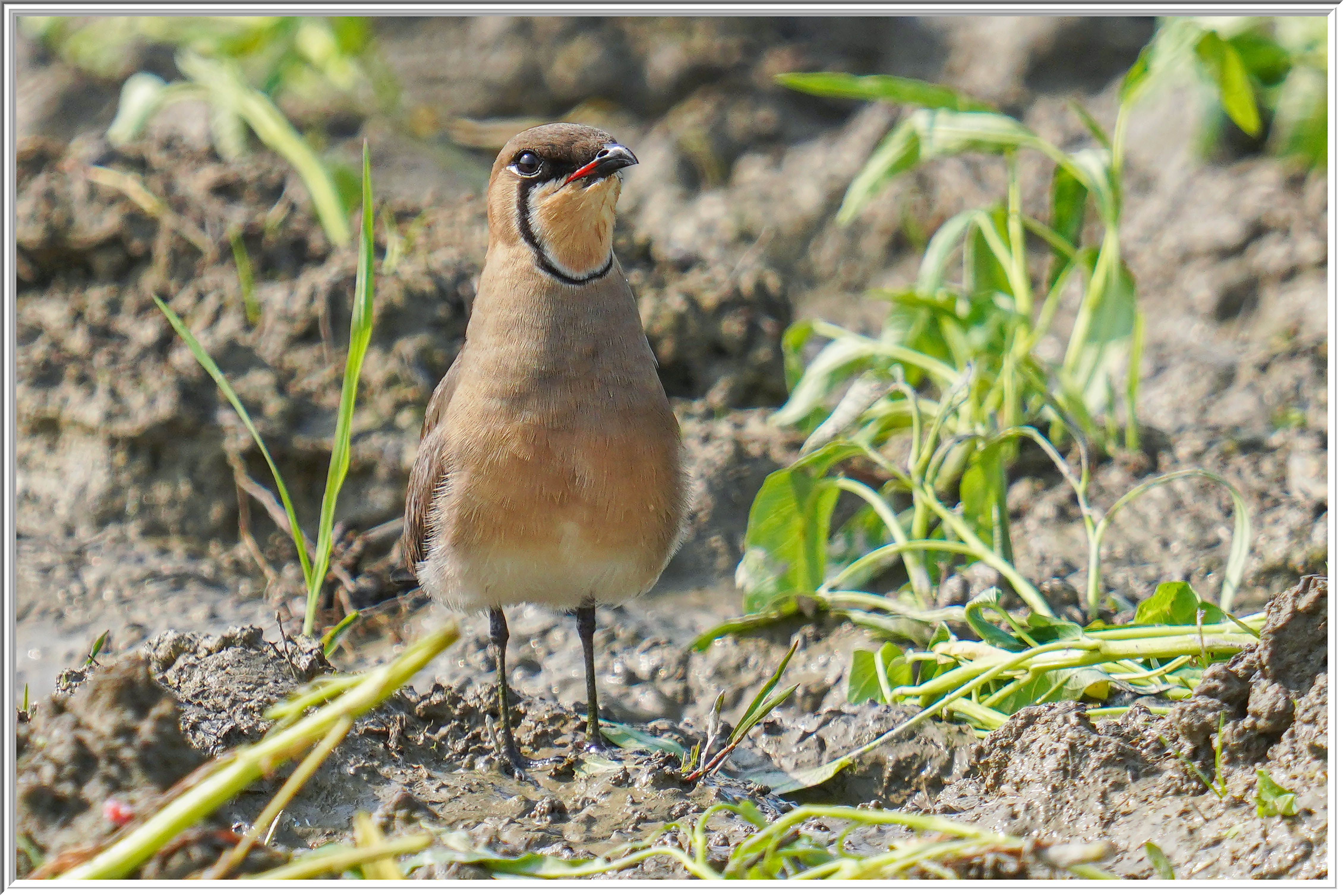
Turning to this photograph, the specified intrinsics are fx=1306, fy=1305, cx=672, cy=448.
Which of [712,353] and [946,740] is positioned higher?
[712,353]

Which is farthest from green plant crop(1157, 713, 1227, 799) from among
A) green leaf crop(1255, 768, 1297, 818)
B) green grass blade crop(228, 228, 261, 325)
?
green grass blade crop(228, 228, 261, 325)

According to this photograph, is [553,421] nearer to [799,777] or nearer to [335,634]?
[335,634]

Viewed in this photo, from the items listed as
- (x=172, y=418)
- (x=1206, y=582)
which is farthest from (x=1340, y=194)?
(x=172, y=418)

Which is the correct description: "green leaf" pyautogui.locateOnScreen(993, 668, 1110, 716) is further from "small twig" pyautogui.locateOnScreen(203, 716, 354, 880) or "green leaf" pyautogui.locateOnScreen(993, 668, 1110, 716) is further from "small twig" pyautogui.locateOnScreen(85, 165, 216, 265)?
"small twig" pyautogui.locateOnScreen(85, 165, 216, 265)

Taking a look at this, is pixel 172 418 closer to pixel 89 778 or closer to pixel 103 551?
pixel 103 551

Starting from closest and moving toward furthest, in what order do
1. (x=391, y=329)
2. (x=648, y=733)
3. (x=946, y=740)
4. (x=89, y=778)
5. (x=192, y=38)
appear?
(x=89, y=778) → (x=946, y=740) → (x=648, y=733) → (x=391, y=329) → (x=192, y=38)

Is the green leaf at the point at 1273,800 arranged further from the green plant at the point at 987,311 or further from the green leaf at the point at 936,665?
the green plant at the point at 987,311

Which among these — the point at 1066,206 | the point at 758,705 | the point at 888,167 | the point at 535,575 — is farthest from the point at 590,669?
the point at 1066,206
